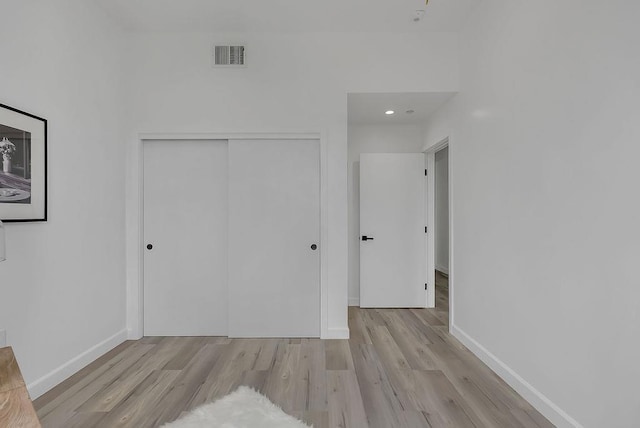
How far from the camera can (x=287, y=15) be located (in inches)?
121

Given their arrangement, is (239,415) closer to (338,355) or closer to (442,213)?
(338,355)

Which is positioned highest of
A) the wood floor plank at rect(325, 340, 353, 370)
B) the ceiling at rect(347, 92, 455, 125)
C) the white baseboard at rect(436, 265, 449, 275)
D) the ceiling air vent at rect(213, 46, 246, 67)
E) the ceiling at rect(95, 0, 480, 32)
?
the ceiling at rect(95, 0, 480, 32)

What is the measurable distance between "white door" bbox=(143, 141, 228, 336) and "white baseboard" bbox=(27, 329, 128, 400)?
13.9 inches

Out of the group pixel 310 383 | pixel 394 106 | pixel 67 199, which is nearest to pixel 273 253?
pixel 310 383

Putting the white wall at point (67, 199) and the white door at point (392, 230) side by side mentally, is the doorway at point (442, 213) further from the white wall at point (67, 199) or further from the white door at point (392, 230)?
the white wall at point (67, 199)

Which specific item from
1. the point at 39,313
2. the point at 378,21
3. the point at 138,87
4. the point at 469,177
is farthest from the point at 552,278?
the point at 138,87

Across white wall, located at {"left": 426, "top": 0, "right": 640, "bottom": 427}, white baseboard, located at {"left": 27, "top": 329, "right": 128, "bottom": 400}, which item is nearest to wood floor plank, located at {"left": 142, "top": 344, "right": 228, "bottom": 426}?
white baseboard, located at {"left": 27, "top": 329, "right": 128, "bottom": 400}

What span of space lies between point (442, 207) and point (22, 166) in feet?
21.4

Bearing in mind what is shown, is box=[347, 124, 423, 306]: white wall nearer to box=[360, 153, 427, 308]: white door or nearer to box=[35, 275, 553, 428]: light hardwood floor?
box=[360, 153, 427, 308]: white door

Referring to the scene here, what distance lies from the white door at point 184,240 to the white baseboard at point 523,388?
2338 millimetres

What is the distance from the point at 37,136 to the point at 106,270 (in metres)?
1.27

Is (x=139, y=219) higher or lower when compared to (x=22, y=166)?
lower

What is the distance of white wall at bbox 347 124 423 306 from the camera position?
457cm

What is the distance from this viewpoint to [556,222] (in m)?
1.98
